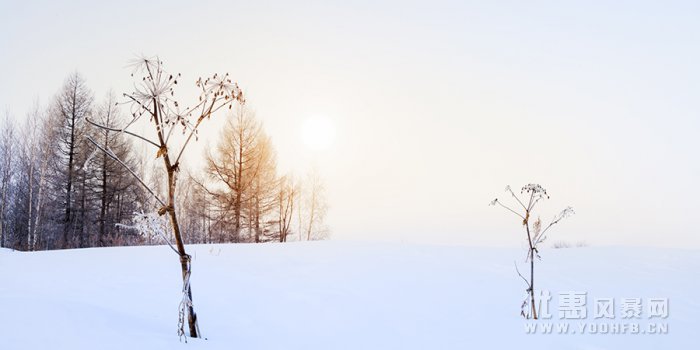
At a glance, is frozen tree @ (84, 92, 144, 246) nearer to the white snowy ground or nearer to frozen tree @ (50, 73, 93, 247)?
frozen tree @ (50, 73, 93, 247)

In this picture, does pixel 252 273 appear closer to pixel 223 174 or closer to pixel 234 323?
pixel 234 323

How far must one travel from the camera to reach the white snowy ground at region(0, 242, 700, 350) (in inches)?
137

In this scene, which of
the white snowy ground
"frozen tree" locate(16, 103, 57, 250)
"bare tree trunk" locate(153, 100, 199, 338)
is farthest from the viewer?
"frozen tree" locate(16, 103, 57, 250)

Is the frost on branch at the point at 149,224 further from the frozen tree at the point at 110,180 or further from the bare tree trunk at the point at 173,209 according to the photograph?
the frozen tree at the point at 110,180

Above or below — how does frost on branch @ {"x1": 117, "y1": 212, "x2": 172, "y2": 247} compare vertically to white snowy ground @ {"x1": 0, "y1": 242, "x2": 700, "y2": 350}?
above

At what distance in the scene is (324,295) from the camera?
239 inches

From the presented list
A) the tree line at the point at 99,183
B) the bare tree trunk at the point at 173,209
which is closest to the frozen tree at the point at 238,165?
the tree line at the point at 99,183

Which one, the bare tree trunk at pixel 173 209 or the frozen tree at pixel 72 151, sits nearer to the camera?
the bare tree trunk at pixel 173 209

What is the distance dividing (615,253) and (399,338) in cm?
658

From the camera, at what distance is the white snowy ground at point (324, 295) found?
3.49 meters

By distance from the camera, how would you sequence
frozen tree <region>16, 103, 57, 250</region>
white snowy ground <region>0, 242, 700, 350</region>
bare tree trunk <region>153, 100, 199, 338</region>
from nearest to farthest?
bare tree trunk <region>153, 100, 199, 338</region>
white snowy ground <region>0, 242, 700, 350</region>
frozen tree <region>16, 103, 57, 250</region>

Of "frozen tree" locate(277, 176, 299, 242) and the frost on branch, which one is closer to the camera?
the frost on branch

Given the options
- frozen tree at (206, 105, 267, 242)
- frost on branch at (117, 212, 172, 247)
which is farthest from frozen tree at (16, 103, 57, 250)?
frost on branch at (117, 212, 172, 247)

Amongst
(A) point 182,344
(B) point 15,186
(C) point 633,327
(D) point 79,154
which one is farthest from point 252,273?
(B) point 15,186
